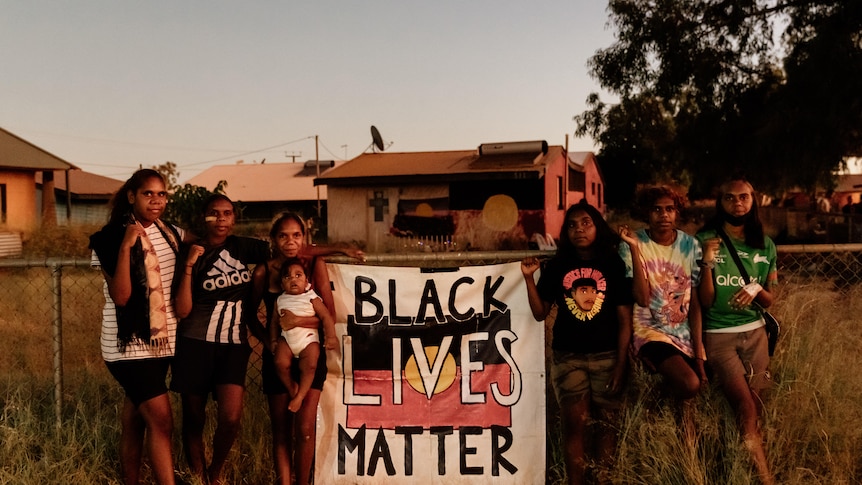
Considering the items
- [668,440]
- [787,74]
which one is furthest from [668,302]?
[787,74]

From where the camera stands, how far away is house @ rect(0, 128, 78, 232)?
1897 cm

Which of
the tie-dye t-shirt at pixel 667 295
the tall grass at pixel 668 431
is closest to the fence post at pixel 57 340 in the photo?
the tall grass at pixel 668 431

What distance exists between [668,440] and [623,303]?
30.5 inches

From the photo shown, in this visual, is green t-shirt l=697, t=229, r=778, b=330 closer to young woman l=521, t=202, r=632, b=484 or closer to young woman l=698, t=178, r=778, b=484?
young woman l=698, t=178, r=778, b=484

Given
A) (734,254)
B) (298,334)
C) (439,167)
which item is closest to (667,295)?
(734,254)

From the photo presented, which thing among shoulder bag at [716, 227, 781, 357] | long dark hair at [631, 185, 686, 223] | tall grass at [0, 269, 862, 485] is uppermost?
long dark hair at [631, 185, 686, 223]

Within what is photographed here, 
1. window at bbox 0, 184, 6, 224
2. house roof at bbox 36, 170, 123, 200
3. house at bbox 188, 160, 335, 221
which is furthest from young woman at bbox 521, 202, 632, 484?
house roof at bbox 36, 170, 123, 200

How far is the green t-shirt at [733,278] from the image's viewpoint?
3475 millimetres

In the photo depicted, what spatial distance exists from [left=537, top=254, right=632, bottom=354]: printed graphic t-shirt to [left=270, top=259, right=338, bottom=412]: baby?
1.28 m

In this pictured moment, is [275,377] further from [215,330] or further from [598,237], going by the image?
[598,237]

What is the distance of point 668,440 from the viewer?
3445mm

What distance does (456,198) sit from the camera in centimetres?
2277

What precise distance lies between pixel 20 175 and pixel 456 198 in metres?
13.8

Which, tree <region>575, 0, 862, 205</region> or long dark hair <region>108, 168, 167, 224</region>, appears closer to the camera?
long dark hair <region>108, 168, 167, 224</region>
